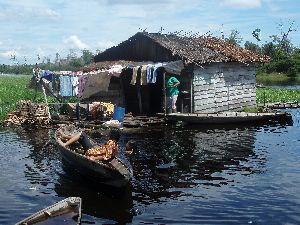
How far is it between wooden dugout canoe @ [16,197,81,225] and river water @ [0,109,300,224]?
0.84 metres

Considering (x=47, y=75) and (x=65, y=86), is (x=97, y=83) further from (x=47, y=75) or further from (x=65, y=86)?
(x=47, y=75)

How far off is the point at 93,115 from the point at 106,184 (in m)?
10.3

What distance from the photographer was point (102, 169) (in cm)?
1116

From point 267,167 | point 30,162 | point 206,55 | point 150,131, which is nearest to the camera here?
point 267,167

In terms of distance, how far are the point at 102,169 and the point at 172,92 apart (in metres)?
11.3

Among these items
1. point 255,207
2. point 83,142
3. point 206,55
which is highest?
point 206,55

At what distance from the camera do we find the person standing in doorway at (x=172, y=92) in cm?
2180

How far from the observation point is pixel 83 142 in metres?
13.2

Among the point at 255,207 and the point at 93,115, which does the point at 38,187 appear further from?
the point at 93,115

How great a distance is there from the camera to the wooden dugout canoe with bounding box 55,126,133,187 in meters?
10.9

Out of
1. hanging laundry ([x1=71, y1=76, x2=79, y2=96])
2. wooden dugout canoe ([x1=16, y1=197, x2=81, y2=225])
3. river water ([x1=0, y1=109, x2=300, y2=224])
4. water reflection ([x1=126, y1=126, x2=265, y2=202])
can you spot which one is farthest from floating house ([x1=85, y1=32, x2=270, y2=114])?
wooden dugout canoe ([x1=16, y1=197, x2=81, y2=225])

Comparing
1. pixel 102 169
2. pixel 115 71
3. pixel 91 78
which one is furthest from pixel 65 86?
pixel 102 169

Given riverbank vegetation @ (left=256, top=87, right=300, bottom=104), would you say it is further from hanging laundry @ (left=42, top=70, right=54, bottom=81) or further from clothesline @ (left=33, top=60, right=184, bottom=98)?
hanging laundry @ (left=42, top=70, right=54, bottom=81)

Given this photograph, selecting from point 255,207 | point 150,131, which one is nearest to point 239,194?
point 255,207
